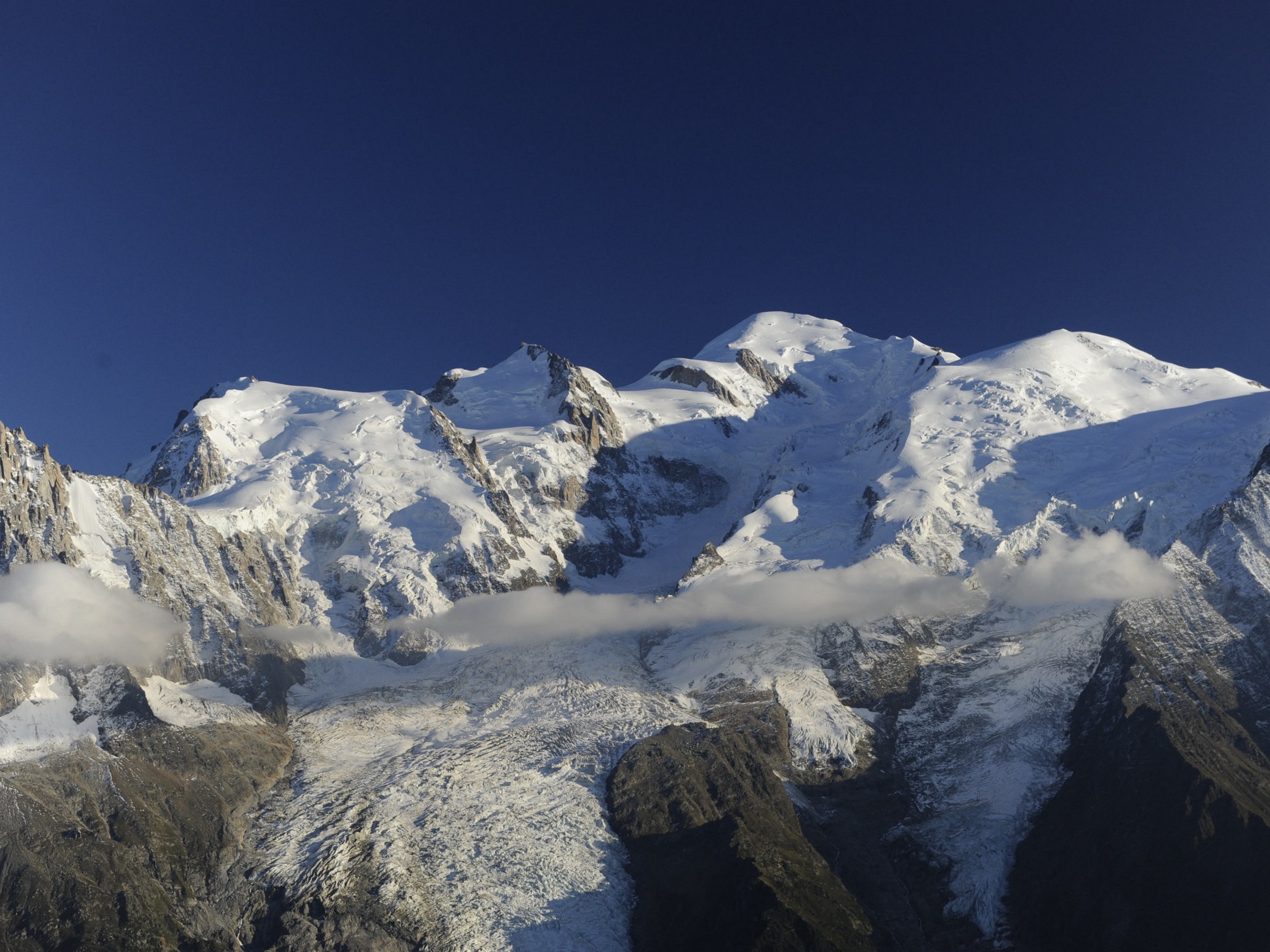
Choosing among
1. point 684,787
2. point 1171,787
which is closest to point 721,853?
point 684,787

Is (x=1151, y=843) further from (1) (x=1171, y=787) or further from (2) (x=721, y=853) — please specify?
(2) (x=721, y=853)

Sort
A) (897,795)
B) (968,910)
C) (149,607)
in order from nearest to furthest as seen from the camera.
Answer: (968,910) → (897,795) → (149,607)

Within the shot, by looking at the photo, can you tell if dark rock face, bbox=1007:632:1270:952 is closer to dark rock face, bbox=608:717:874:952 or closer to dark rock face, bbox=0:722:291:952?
dark rock face, bbox=608:717:874:952

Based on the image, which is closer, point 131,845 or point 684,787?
point 131,845

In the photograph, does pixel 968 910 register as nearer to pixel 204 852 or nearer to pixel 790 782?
pixel 790 782

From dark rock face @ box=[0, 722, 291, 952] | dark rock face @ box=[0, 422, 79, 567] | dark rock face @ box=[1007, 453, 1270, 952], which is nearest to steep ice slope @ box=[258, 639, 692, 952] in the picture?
dark rock face @ box=[0, 722, 291, 952]

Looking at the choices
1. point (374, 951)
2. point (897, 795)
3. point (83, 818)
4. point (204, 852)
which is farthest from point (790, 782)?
point (83, 818)

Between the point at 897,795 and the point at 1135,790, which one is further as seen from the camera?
the point at 897,795

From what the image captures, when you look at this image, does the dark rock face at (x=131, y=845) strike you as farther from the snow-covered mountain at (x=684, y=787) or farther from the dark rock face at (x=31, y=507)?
the dark rock face at (x=31, y=507)

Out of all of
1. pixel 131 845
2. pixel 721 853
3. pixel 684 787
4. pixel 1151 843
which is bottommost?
pixel 1151 843
